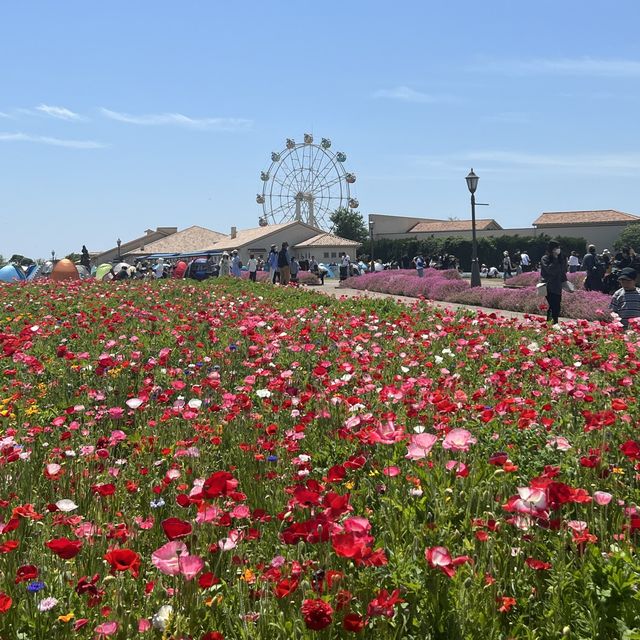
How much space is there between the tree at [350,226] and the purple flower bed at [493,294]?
56084 millimetres

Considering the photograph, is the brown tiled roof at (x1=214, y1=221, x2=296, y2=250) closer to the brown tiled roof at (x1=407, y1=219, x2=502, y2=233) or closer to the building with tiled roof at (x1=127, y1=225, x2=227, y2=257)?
the building with tiled roof at (x1=127, y1=225, x2=227, y2=257)

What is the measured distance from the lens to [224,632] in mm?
2514

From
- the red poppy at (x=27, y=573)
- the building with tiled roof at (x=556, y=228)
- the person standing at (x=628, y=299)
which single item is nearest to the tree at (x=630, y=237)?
the building with tiled roof at (x=556, y=228)

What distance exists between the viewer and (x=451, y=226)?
8219 centimetres

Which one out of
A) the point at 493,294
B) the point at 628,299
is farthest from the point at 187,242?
the point at 628,299

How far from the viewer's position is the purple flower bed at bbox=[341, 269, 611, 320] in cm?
1590

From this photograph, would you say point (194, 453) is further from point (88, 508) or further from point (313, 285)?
point (313, 285)

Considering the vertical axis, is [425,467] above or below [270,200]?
below

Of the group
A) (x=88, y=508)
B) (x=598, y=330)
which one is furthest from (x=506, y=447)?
(x=598, y=330)

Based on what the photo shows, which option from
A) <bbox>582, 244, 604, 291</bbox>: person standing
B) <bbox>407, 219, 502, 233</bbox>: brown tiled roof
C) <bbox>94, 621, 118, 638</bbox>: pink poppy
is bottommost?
<bbox>582, 244, 604, 291</bbox>: person standing

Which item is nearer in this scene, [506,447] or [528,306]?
[506,447]

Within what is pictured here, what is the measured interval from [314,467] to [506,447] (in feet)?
3.43

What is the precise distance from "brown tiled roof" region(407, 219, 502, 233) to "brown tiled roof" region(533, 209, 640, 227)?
7.53 meters

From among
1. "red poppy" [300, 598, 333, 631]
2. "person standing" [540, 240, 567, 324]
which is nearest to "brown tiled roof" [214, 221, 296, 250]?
"person standing" [540, 240, 567, 324]
